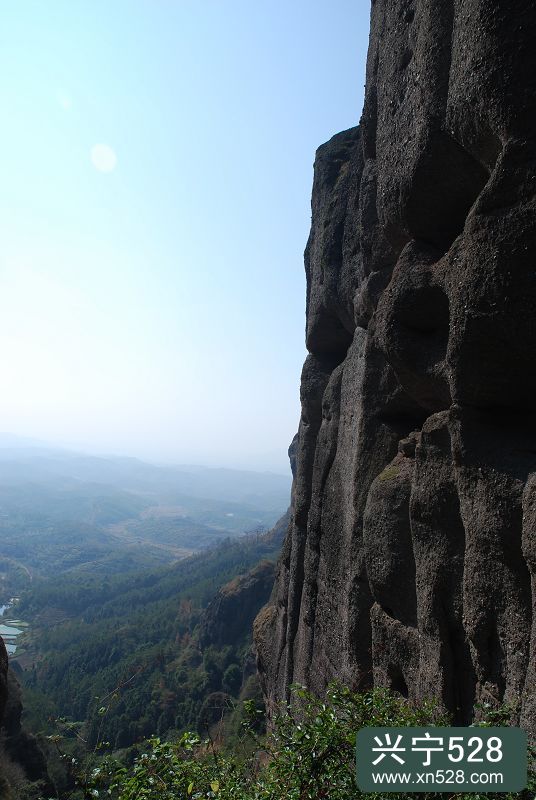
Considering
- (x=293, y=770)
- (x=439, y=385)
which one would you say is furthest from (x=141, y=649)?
(x=293, y=770)

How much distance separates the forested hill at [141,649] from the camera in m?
43.2

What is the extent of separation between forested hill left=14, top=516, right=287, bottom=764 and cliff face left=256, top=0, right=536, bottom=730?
344cm

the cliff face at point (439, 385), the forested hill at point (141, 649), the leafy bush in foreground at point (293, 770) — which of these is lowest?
the forested hill at point (141, 649)

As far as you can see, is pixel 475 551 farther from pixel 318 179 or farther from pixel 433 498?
pixel 318 179

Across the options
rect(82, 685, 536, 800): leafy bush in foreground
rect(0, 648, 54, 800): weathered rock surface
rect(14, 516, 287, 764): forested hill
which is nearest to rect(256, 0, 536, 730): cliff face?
rect(82, 685, 536, 800): leafy bush in foreground

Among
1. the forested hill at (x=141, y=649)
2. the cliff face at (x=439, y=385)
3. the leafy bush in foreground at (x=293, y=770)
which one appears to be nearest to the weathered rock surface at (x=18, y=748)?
the forested hill at (x=141, y=649)

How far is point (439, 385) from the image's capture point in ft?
26.7

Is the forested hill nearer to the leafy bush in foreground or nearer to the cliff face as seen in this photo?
the cliff face

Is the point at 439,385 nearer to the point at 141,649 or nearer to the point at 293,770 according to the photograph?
the point at 293,770

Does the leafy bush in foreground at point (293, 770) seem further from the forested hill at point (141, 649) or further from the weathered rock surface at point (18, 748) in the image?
the weathered rock surface at point (18, 748)

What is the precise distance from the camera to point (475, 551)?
645 cm

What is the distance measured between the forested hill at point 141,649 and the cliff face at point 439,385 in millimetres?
3436

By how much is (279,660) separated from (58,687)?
57.4 metres

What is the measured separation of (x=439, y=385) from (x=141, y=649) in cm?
6819
